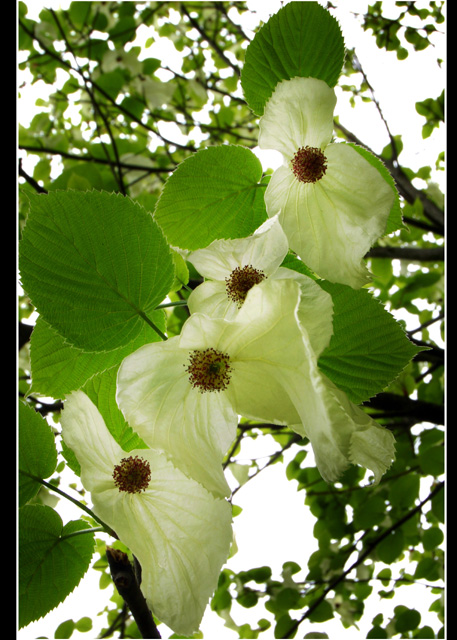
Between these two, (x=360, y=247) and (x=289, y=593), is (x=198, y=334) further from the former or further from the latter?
(x=289, y=593)

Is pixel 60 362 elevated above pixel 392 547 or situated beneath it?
situated beneath

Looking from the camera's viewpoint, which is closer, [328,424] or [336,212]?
[328,424]

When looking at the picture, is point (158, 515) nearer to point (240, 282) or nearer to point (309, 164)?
point (240, 282)

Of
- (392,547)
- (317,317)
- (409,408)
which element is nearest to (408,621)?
(392,547)

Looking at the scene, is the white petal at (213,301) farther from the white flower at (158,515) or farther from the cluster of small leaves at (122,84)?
the cluster of small leaves at (122,84)

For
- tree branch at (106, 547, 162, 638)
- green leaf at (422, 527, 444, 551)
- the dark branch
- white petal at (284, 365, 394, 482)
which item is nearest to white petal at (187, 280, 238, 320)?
white petal at (284, 365, 394, 482)

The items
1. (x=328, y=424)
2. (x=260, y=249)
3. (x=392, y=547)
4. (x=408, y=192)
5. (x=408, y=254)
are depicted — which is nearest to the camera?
(x=328, y=424)

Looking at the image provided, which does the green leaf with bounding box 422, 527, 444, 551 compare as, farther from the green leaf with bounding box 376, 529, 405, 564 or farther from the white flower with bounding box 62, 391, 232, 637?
the white flower with bounding box 62, 391, 232, 637
